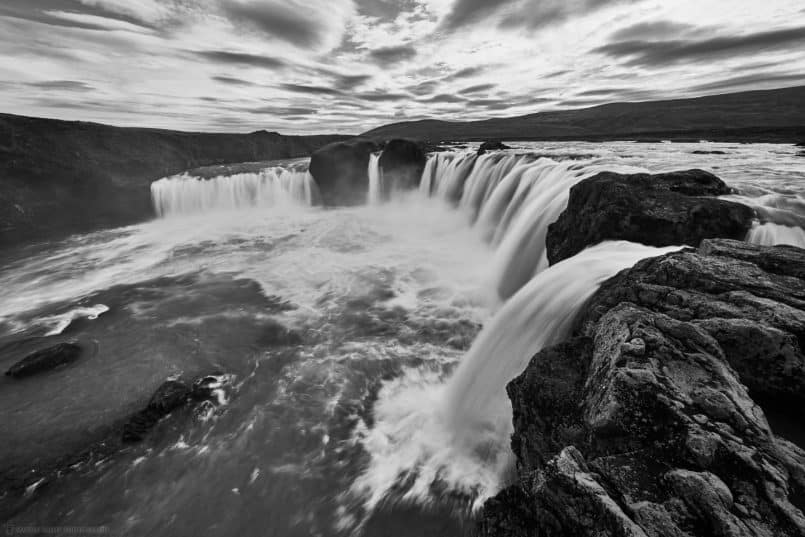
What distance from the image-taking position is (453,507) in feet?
19.0

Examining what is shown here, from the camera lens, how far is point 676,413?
270 cm

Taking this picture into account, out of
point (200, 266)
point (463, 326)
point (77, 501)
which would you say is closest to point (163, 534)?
point (77, 501)

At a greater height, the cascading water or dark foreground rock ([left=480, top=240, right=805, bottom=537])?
dark foreground rock ([left=480, top=240, right=805, bottom=537])

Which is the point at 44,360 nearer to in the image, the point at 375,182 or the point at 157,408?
the point at 157,408

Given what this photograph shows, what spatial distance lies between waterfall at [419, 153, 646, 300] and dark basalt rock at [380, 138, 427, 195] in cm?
446

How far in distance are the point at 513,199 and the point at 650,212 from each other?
9070mm

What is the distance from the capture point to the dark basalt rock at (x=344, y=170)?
34.4 m

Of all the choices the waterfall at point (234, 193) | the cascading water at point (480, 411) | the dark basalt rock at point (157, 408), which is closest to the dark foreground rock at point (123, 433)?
the dark basalt rock at point (157, 408)

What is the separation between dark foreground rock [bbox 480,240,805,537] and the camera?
222 cm

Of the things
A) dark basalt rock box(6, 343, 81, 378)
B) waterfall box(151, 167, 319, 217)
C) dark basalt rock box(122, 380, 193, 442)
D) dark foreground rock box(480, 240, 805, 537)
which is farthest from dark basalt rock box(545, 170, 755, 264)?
waterfall box(151, 167, 319, 217)

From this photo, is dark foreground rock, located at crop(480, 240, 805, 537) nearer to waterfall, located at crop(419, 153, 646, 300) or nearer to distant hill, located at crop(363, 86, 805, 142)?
waterfall, located at crop(419, 153, 646, 300)

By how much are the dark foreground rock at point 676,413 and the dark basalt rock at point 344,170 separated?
32.0m

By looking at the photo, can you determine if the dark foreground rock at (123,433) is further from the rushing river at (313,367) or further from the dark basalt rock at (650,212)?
the dark basalt rock at (650,212)

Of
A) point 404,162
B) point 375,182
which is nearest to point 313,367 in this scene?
point 404,162
